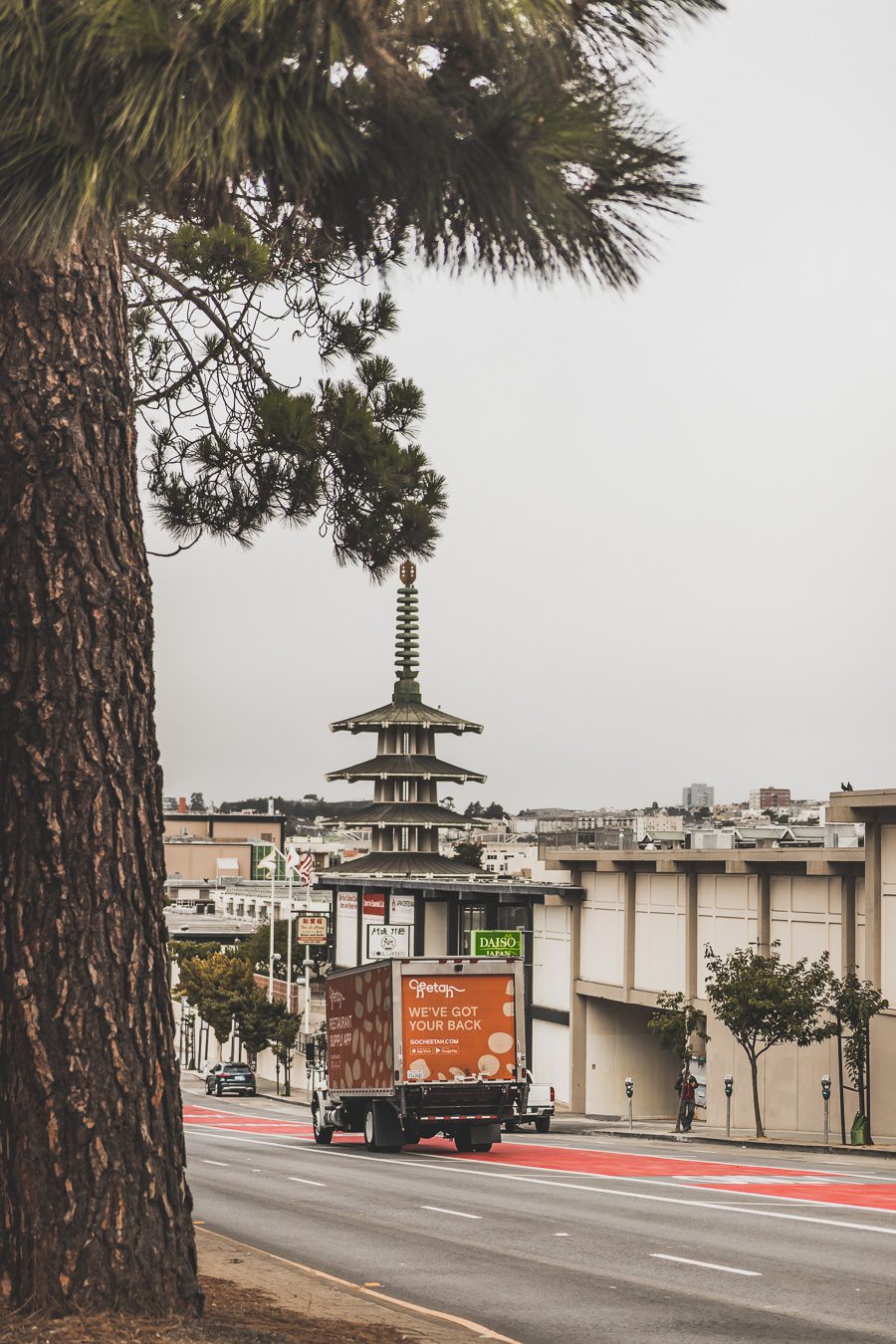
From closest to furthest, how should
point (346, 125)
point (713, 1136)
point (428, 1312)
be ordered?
point (346, 125) → point (428, 1312) → point (713, 1136)

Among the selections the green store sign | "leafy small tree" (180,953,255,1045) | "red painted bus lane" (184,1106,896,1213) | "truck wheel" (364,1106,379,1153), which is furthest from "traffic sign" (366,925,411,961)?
"truck wheel" (364,1106,379,1153)

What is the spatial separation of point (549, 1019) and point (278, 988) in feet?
132

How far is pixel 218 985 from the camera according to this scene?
8950cm

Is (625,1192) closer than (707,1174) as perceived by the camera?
Yes

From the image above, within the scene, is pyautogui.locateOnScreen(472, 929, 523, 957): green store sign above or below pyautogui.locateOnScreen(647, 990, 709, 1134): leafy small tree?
above

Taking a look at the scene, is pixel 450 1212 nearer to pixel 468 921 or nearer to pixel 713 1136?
pixel 713 1136

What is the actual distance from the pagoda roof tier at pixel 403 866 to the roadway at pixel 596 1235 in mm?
45316

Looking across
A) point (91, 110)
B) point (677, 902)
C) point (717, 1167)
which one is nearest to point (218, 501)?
point (91, 110)

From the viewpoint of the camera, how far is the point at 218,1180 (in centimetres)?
2406

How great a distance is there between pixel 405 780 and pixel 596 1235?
206 feet

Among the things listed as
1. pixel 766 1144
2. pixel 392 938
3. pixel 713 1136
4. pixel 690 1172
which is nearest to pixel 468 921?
pixel 392 938

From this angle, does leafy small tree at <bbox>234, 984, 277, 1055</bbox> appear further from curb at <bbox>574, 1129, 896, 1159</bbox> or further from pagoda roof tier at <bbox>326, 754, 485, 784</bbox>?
curb at <bbox>574, 1129, 896, 1159</bbox>

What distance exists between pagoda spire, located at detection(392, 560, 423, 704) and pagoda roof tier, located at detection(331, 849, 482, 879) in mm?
7954

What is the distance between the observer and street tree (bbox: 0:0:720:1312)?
4.59 metres
